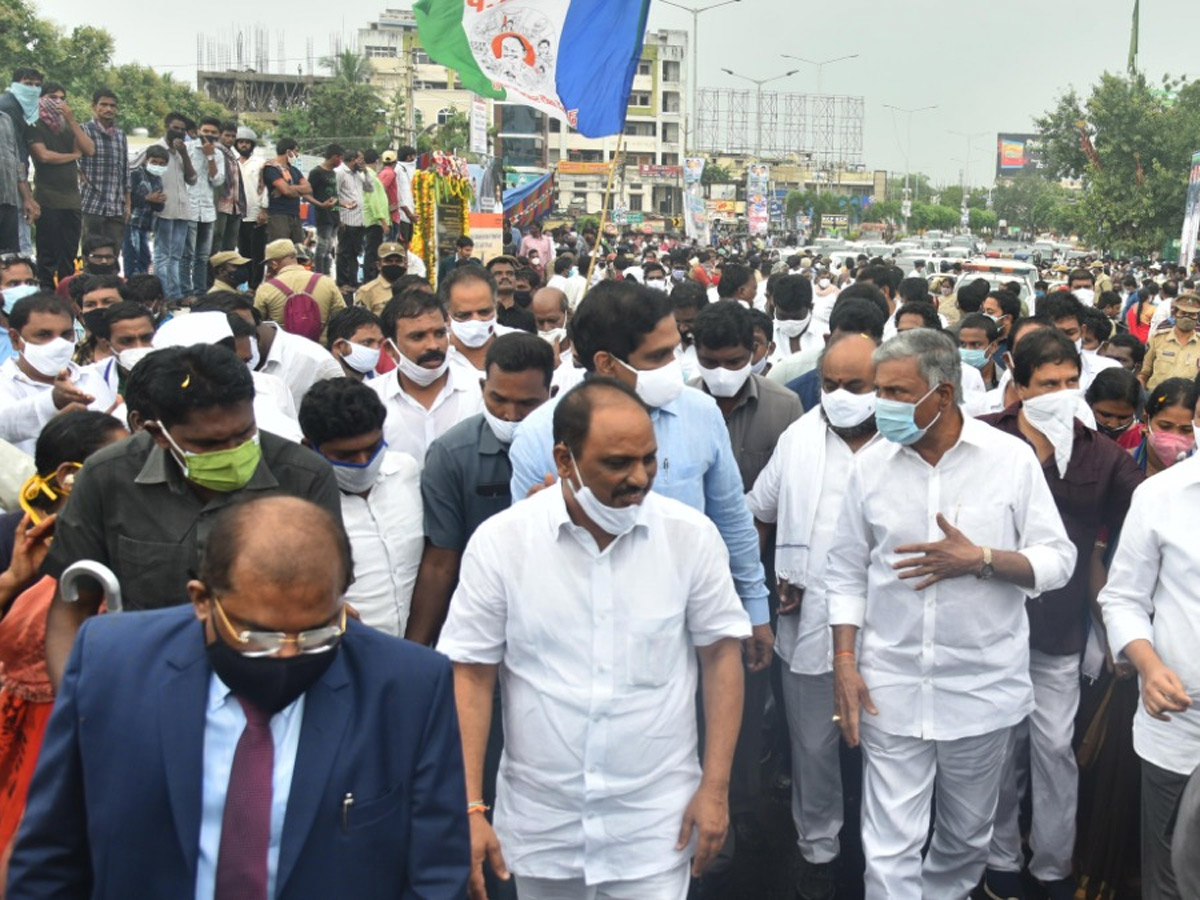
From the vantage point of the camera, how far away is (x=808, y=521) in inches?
201

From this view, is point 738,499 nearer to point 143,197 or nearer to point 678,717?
point 678,717

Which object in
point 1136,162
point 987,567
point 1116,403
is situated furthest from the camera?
point 1136,162

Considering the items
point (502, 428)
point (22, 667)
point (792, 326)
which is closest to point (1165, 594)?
point (502, 428)

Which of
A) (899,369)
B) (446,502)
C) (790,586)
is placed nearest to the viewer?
(899,369)

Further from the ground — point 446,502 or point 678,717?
point 446,502

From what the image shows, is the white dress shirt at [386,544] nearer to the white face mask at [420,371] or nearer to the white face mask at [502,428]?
the white face mask at [502,428]

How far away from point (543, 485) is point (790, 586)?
5.09 feet

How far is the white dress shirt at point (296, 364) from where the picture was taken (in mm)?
6281

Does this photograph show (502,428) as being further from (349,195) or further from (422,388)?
(349,195)

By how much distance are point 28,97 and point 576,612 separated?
390 inches

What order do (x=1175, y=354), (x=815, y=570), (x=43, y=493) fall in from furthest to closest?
(x=1175, y=354), (x=815, y=570), (x=43, y=493)

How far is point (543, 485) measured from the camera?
402cm

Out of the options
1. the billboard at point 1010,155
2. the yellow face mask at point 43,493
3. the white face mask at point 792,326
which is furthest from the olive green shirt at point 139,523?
the billboard at point 1010,155

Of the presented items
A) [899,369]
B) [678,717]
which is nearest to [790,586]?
[899,369]
